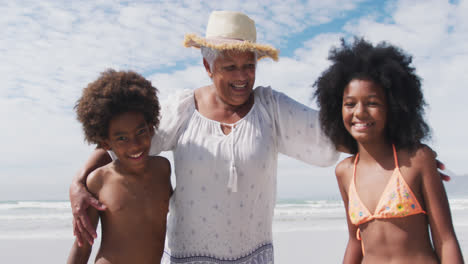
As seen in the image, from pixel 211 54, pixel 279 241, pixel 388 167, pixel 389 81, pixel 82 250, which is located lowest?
pixel 279 241

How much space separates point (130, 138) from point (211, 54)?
814 millimetres

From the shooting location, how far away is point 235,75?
8.62 feet

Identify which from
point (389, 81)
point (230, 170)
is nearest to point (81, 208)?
point (230, 170)

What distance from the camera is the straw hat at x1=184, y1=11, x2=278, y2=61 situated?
260 centimetres

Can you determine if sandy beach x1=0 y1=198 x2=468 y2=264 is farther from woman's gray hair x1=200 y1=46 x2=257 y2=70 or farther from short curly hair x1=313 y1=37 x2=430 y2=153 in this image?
short curly hair x1=313 y1=37 x2=430 y2=153

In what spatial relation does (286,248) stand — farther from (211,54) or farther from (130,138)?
(130,138)

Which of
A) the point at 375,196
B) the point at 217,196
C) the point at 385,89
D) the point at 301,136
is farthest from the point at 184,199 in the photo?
the point at 385,89

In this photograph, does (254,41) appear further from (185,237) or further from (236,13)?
(185,237)

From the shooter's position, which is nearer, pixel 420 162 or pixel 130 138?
pixel 420 162

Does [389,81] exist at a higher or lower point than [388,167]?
higher

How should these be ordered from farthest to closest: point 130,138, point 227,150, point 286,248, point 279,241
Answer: point 279,241 → point 286,248 → point 227,150 → point 130,138

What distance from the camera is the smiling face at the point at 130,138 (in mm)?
2410

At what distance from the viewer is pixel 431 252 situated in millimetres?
1971

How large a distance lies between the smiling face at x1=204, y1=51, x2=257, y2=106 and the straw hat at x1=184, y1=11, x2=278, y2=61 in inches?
2.7
